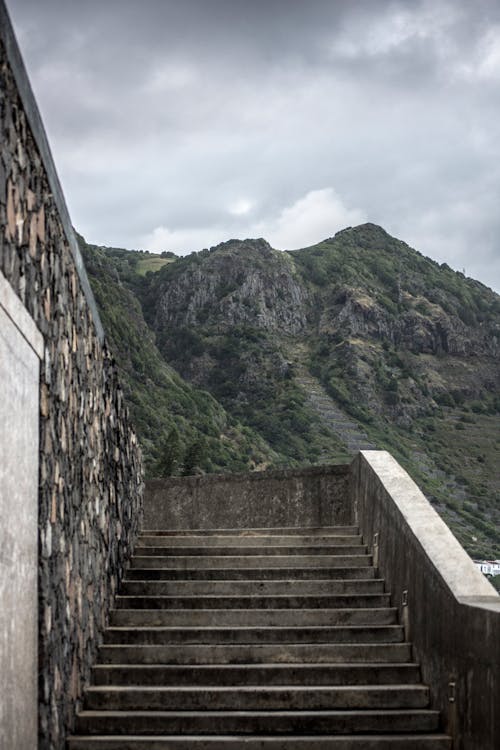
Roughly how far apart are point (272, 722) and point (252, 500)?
6.48 metres

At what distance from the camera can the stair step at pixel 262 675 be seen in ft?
20.9

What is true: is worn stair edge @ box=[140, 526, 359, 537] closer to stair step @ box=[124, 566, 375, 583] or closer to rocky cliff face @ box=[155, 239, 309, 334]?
stair step @ box=[124, 566, 375, 583]

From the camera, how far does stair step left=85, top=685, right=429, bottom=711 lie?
609 cm

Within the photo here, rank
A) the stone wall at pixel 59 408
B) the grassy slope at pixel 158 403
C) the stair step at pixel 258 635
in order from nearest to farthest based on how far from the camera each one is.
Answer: the stone wall at pixel 59 408, the stair step at pixel 258 635, the grassy slope at pixel 158 403

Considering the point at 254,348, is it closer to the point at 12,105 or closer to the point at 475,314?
the point at 475,314

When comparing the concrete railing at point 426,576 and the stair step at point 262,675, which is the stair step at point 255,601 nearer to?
the concrete railing at point 426,576

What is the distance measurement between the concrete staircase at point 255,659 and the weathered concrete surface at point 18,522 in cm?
150

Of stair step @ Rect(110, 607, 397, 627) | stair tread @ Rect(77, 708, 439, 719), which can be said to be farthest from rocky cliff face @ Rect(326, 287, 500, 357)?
stair tread @ Rect(77, 708, 439, 719)

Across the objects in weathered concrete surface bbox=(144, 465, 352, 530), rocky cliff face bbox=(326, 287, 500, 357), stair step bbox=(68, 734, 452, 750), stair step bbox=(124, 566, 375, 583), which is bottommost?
stair step bbox=(68, 734, 452, 750)

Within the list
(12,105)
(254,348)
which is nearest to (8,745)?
(12,105)

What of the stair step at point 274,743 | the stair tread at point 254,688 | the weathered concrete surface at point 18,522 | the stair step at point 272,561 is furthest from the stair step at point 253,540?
the weathered concrete surface at point 18,522

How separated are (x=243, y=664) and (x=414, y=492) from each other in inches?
67.4

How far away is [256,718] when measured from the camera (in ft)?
19.4

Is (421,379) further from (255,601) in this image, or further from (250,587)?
(255,601)
